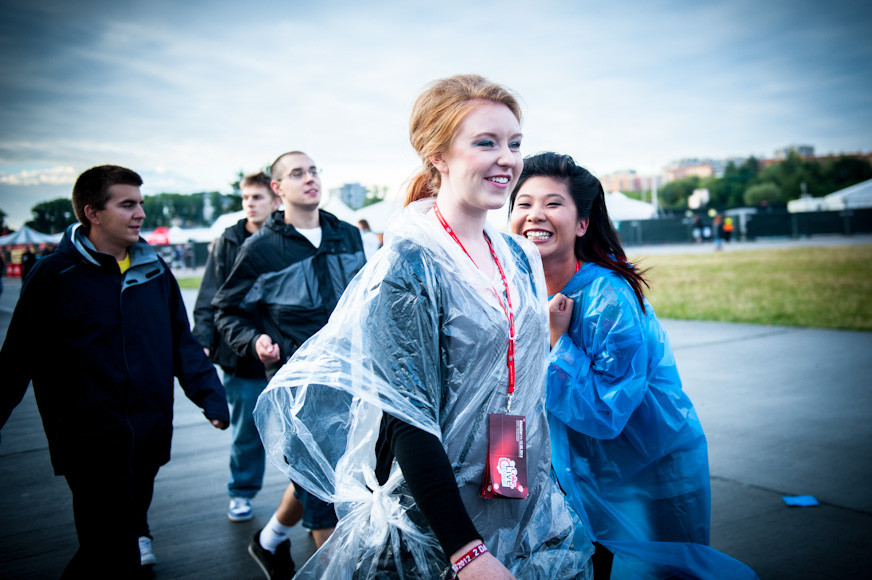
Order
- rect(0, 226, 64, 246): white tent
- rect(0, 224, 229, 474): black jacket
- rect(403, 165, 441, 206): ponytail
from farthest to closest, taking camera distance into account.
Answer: rect(0, 226, 64, 246): white tent < rect(0, 224, 229, 474): black jacket < rect(403, 165, 441, 206): ponytail

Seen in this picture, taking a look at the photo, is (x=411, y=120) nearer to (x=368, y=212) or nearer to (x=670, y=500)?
(x=670, y=500)

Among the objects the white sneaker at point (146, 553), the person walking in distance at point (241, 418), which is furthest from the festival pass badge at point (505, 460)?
the white sneaker at point (146, 553)

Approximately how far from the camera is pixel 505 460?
1469mm

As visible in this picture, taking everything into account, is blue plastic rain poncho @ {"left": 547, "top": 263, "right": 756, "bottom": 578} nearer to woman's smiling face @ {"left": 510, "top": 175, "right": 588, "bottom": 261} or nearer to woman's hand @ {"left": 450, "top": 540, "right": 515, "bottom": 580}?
woman's smiling face @ {"left": 510, "top": 175, "right": 588, "bottom": 261}

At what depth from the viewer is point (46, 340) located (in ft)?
8.57

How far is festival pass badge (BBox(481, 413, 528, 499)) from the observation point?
1449 millimetres

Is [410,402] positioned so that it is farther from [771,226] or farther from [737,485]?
[771,226]

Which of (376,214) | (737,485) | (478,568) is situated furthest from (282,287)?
(376,214)

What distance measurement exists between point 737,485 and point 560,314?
2.67 meters

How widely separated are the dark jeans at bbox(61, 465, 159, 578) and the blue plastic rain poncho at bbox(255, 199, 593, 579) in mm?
1339

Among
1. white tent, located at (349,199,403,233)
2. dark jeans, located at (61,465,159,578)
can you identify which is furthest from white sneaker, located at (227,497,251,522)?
white tent, located at (349,199,403,233)

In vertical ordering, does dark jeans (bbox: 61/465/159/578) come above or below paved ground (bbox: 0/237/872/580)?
above

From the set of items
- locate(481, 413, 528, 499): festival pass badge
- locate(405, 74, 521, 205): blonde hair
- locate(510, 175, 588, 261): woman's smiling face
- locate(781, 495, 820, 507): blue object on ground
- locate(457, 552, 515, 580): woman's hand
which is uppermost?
locate(405, 74, 521, 205): blonde hair

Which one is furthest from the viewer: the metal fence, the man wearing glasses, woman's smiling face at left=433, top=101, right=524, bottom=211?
the metal fence
